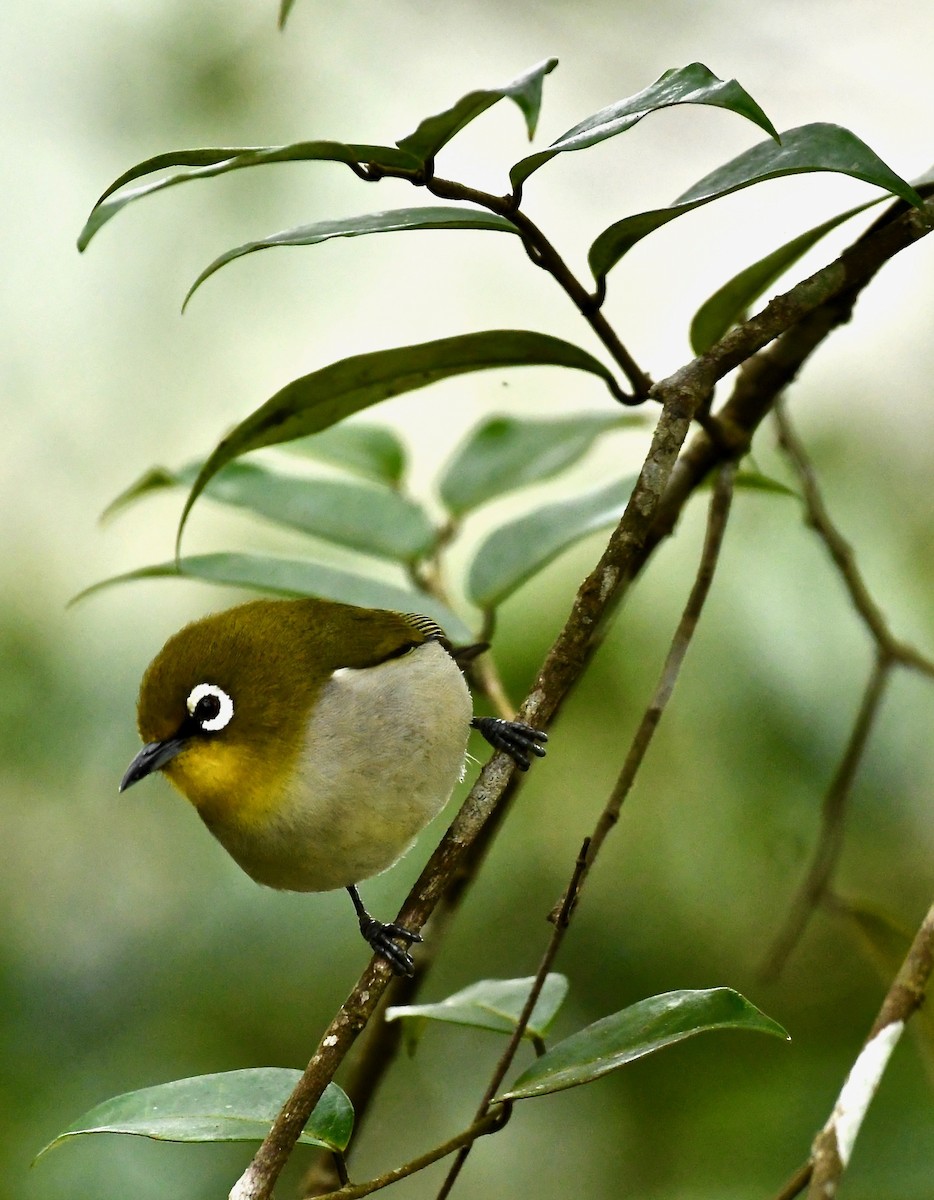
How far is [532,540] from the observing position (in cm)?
251

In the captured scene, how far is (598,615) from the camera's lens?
160 cm

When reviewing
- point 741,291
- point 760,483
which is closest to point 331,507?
point 760,483

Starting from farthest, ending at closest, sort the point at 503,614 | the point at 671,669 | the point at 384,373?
the point at 503,614 → the point at 384,373 → the point at 671,669

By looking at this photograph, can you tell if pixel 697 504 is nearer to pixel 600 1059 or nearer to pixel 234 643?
pixel 234 643

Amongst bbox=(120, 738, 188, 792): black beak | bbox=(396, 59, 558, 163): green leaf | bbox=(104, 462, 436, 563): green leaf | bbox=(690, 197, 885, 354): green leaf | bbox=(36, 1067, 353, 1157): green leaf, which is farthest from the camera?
bbox=(104, 462, 436, 563): green leaf

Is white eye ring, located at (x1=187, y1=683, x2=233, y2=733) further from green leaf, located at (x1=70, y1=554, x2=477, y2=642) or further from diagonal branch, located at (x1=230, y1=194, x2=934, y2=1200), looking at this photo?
diagonal branch, located at (x1=230, y1=194, x2=934, y2=1200)

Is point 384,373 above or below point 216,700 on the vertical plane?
above

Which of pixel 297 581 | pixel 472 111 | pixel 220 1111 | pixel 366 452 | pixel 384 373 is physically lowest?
pixel 220 1111

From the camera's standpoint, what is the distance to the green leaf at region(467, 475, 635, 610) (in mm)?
2434

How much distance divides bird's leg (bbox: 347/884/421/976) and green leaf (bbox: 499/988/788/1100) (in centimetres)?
20

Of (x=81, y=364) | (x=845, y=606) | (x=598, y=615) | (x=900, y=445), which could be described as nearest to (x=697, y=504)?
(x=900, y=445)

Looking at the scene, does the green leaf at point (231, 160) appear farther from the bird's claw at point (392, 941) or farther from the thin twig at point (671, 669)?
the bird's claw at point (392, 941)

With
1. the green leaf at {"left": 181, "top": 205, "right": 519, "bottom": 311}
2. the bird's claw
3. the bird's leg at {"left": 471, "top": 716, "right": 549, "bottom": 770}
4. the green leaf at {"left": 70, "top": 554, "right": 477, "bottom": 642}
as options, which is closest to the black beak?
the green leaf at {"left": 70, "top": 554, "right": 477, "bottom": 642}

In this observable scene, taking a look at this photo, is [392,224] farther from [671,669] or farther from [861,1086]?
[861,1086]
